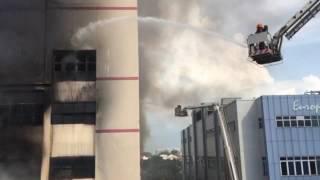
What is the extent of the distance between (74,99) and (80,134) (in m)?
2.25

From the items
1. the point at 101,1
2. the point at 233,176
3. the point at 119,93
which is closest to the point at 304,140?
the point at 233,176

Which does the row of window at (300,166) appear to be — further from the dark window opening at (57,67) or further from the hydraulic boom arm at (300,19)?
the dark window opening at (57,67)

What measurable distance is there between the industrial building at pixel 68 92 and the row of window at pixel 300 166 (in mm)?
15414

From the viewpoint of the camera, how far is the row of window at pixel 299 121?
119ft

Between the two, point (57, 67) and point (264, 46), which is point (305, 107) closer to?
point (264, 46)

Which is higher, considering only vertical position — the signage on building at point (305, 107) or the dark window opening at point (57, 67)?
the dark window opening at point (57, 67)

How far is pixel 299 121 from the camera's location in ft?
119

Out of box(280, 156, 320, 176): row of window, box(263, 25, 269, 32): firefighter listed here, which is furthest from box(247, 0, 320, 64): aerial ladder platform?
box(280, 156, 320, 176): row of window

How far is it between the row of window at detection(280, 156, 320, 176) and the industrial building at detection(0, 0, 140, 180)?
1541cm

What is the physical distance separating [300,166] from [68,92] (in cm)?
2080

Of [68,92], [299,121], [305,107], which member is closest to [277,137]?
[299,121]

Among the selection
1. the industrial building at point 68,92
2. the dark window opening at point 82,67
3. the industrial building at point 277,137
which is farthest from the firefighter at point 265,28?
the dark window opening at point 82,67

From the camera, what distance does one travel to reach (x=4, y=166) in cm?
2548

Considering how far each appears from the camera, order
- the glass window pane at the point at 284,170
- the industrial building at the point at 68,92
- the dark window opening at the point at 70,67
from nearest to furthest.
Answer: the industrial building at the point at 68,92
the dark window opening at the point at 70,67
the glass window pane at the point at 284,170
